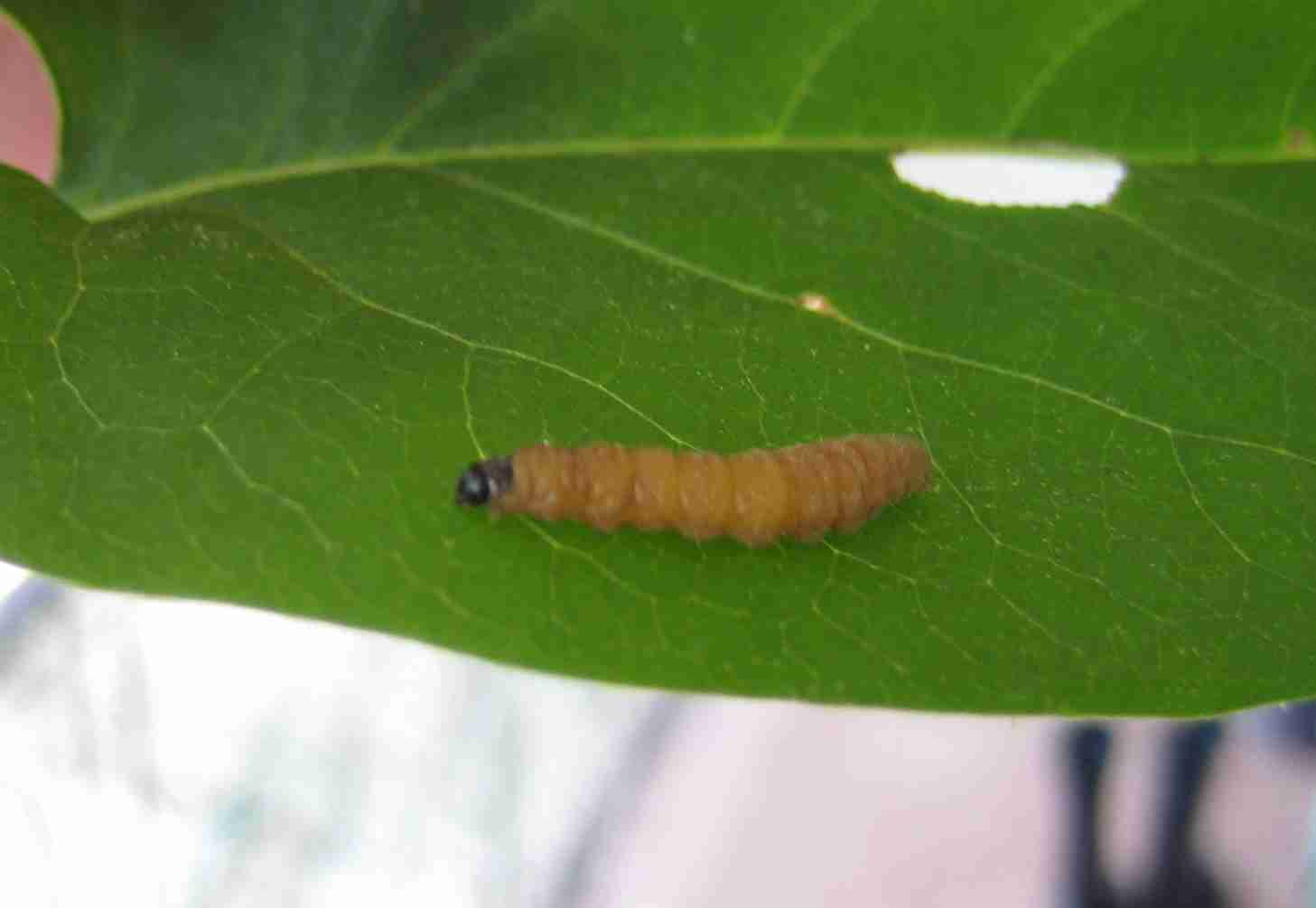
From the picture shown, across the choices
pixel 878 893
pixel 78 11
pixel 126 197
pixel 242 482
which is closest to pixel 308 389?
pixel 242 482

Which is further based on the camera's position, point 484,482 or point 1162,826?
point 1162,826

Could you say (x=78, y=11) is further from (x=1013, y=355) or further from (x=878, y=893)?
(x=878, y=893)

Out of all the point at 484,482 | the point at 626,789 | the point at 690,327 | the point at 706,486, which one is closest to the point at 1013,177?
the point at 690,327

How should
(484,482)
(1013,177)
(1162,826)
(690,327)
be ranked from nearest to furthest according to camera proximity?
(484,482) < (690,327) < (1013,177) < (1162,826)

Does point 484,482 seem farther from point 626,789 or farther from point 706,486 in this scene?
point 626,789

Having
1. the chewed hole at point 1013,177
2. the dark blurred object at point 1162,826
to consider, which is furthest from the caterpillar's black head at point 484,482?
the dark blurred object at point 1162,826

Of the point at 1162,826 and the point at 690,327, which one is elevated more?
the point at 690,327
